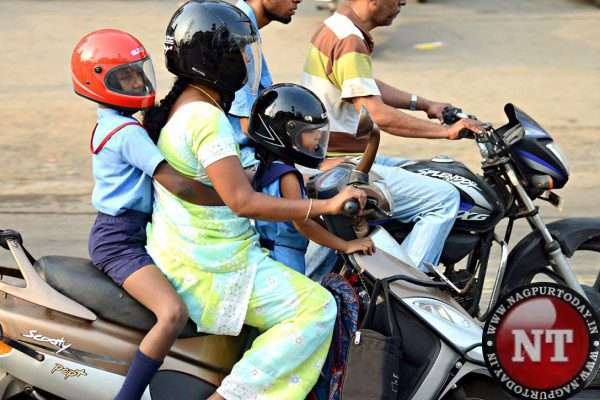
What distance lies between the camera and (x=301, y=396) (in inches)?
138

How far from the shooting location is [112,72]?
357 cm

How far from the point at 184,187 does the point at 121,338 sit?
1.70 feet

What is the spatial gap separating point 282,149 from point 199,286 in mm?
503

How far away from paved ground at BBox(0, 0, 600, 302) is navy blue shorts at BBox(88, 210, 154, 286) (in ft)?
9.61

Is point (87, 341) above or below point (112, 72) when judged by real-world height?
below

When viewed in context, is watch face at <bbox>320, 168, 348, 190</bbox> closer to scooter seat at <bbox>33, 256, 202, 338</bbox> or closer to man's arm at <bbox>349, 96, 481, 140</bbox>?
scooter seat at <bbox>33, 256, 202, 338</bbox>

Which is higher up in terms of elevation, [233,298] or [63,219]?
[233,298]

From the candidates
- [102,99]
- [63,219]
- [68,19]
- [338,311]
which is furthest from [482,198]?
[68,19]

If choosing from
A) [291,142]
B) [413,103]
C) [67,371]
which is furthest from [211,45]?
[413,103]

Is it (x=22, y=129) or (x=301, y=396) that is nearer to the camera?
(x=301, y=396)

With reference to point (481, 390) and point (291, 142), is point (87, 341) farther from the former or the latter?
point (481, 390)

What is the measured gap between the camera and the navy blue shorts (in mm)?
3496

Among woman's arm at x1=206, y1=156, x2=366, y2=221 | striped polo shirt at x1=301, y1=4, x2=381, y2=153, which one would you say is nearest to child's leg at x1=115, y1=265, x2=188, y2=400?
woman's arm at x1=206, y1=156, x2=366, y2=221

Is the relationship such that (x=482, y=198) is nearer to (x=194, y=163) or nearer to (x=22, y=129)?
(x=194, y=163)
